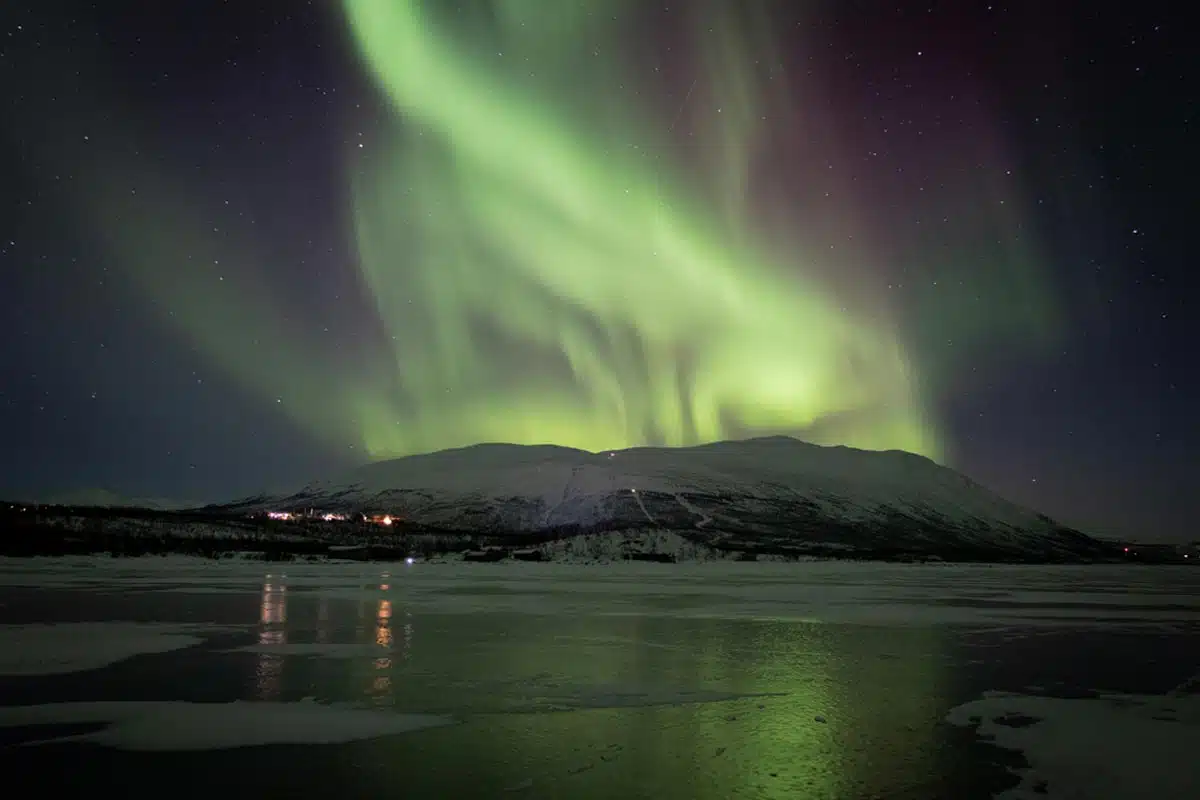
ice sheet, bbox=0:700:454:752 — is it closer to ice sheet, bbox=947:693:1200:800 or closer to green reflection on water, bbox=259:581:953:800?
green reflection on water, bbox=259:581:953:800

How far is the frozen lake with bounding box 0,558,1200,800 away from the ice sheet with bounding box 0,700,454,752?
0.06 metres

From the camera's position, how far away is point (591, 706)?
13125 millimetres

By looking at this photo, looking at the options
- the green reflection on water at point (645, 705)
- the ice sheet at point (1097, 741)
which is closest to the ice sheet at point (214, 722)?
the green reflection on water at point (645, 705)

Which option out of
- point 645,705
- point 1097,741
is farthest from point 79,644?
point 1097,741

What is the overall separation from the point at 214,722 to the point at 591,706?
5.17 m

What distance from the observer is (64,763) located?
9594 mm

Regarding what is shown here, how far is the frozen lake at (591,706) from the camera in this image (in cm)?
925

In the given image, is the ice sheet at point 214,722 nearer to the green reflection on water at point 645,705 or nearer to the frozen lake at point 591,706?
the frozen lake at point 591,706

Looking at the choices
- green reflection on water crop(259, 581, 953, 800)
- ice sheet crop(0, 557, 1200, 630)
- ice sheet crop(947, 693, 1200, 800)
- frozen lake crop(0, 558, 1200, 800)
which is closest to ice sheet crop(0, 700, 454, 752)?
frozen lake crop(0, 558, 1200, 800)

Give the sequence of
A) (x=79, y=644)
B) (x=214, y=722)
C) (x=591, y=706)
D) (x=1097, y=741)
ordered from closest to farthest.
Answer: (x=1097, y=741), (x=214, y=722), (x=591, y=706), (x=79, y=644)

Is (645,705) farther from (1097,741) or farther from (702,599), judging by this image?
(702,599)

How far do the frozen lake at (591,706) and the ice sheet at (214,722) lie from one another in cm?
6

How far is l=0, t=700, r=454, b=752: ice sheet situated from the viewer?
10719 millimetres

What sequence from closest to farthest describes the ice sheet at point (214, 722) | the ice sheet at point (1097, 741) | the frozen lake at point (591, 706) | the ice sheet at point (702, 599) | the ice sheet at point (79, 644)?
the ice sheet at point (1097, 741) < the frozen lake at point (591, 706) < the ice sheet at point (214, 722) < the ice sheet at point (79, 644) < the ice sheet at point (702, 599)
